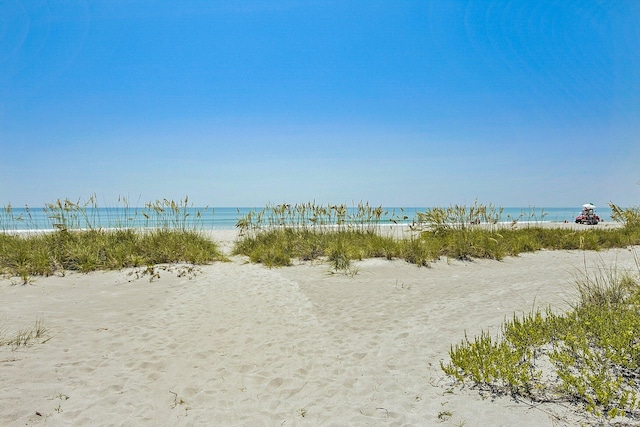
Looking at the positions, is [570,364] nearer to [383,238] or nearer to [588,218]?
[383,238]

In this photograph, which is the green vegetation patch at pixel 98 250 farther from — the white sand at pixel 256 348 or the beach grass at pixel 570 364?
the beach grass at pixel 570 364

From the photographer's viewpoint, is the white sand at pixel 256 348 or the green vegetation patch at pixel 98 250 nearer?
the white sand at pixel 256 348

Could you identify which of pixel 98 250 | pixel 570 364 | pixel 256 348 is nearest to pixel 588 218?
pixel 570 364

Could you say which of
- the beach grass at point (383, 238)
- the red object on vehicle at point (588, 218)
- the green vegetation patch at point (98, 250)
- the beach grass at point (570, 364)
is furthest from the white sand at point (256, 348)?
the red object on vehicle at point (588, 218)

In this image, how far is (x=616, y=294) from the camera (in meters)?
6.26

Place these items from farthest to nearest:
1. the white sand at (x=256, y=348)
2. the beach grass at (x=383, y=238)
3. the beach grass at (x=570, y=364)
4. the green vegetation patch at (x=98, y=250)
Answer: the beach grass at (x=383, y=238), the green vegetation patch at (x=98, y=250), the white sand at (x=256, y=348), the beach grass at (x=570, y=364)

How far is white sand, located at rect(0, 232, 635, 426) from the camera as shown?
371 centimetres

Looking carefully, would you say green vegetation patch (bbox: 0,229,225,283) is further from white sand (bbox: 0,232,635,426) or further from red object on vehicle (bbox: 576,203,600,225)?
red object on vehicle (bbox: 576,203,600,225)

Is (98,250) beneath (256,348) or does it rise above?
above

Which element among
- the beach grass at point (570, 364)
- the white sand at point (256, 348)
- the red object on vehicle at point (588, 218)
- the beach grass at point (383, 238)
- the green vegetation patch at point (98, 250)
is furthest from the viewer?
the red object on vehicle at point (588, 218)

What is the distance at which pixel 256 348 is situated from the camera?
17.5 ft

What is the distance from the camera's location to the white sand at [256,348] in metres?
3.71

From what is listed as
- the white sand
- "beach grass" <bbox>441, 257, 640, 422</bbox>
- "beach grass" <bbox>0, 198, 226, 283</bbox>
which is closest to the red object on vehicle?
the white sand

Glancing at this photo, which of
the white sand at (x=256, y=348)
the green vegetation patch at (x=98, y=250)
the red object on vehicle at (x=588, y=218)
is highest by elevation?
the red object on vehicle at (x=588, y=218)
